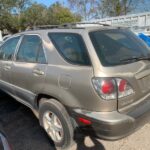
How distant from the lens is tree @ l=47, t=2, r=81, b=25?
134 feet

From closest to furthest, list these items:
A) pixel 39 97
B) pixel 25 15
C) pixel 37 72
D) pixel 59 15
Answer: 1. pixel 37 72
2. pixel 39 97
3. pixel 25 15
4. pixel 59 15

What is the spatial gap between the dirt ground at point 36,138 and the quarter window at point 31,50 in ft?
3.67

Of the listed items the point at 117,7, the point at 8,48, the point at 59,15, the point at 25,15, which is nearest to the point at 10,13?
the point at 25,15

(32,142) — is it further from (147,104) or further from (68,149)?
(147,104)

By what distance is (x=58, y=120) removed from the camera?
11.1 feet

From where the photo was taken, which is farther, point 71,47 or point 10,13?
point 10,13

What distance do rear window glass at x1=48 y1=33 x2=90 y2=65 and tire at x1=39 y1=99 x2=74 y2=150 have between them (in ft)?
2.07

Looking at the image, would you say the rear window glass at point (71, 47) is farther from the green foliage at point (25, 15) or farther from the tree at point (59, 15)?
the tree at point (59, 15)

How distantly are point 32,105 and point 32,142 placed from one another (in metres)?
0.58

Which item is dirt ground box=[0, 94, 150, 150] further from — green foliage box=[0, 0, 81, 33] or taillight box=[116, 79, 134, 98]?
green foliage box=[0, 0, 81, 33]

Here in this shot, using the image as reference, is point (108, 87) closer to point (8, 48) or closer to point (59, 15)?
point (8, 48)

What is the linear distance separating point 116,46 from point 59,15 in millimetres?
Answer: 40685

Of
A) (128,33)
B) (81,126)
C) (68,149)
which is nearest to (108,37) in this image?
(128,33)

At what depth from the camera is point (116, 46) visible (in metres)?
3.23
